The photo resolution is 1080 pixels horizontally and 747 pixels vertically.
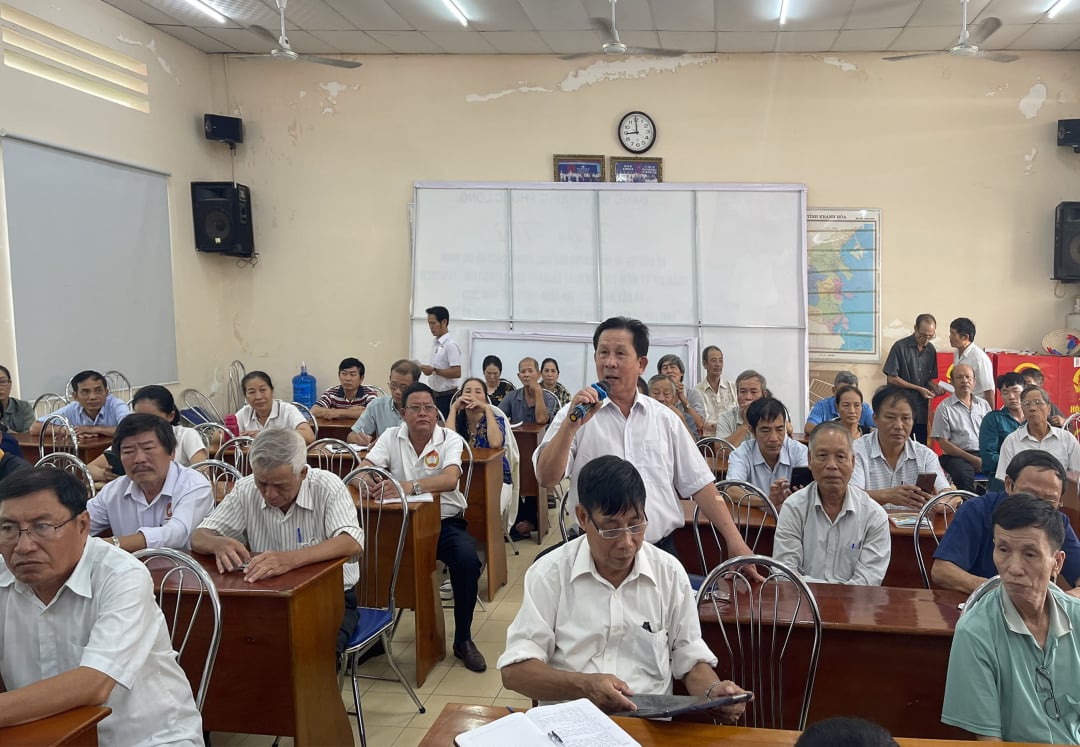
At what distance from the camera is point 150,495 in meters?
2.82

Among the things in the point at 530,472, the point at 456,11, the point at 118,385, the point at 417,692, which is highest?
the point at 456,11

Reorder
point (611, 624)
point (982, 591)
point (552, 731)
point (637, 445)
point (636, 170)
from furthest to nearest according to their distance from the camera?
point (636, 170)
point (637, 445)
point (982, 591)
point (611, 624)
point (552, 731)

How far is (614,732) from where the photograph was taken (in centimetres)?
141

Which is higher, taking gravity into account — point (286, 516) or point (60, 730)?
point (286, 516)

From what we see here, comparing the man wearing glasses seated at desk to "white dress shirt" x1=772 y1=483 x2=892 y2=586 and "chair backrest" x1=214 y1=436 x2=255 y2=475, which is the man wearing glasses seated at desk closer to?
"white dress shirt" x1=772 y1=483 x2=892 y2=586

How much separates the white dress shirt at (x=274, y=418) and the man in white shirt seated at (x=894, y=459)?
343 centimetres

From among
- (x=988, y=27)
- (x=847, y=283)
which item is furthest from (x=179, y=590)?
(x=847, y=283)

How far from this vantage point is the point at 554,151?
7.90 metres

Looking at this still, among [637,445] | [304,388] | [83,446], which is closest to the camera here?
[637,445]

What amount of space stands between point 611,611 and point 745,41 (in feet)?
22.7

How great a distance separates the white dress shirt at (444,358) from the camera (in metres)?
7.26

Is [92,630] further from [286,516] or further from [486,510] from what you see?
[486,510]

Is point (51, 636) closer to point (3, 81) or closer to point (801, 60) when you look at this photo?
point (3, 81)

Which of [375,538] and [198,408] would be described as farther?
[198,408]
